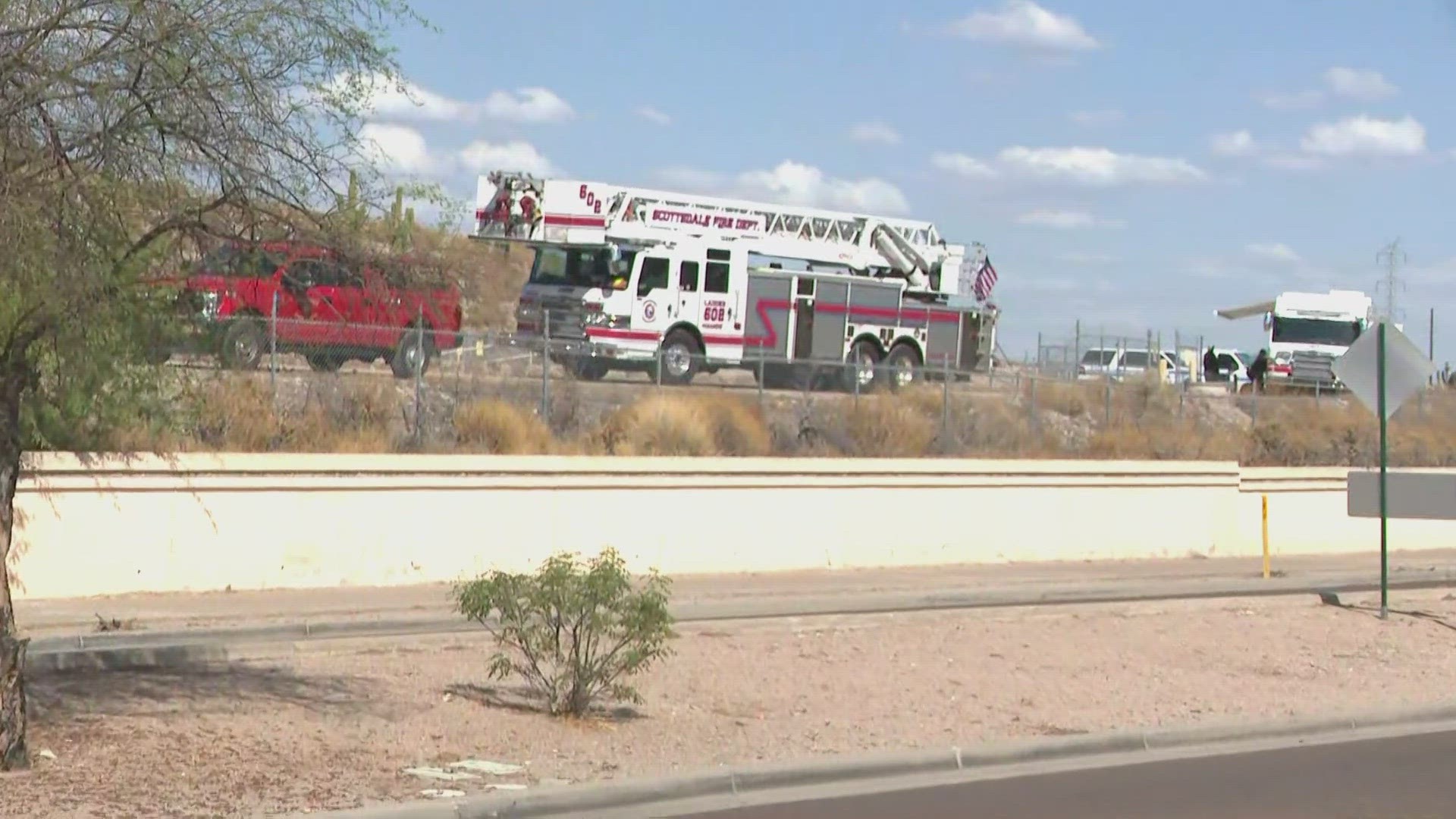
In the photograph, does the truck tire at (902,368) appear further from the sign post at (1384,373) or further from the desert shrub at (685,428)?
the sign post at (1384,373)

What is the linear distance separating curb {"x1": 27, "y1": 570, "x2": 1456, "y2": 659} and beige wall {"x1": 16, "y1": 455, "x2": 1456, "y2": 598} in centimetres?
303

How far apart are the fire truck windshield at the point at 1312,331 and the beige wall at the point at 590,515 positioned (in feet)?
57.1

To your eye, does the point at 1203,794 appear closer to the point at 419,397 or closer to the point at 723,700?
the point at 723,700

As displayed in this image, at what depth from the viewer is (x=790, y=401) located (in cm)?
3027

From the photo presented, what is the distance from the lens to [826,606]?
20906mm

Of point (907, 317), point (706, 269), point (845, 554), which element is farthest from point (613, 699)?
point (907, 317)

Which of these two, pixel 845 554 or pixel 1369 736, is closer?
pixel 1369 736

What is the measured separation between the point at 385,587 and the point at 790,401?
401 inches

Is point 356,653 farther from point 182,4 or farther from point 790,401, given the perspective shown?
point 790,401

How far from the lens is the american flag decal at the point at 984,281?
42031 mm

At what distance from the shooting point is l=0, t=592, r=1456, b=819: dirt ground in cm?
1032

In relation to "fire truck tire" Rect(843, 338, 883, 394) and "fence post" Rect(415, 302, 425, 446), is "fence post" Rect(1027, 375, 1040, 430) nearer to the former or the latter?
"fire truck tire" Rect(843, 338, 883, 394)

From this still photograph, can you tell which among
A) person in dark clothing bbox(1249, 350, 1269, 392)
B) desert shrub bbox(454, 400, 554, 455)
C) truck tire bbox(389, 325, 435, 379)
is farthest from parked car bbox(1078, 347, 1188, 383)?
truck tire bbox(389, 325, 435, 379)

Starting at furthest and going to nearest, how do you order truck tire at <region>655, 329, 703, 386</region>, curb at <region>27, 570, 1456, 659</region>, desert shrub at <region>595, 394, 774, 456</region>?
truck tire at <region>655, 329, 703, 386</region>
desert shrub at <region>595, 394, 774, 456</region>
curb at <region>27, 570, 1456, 659</region>
